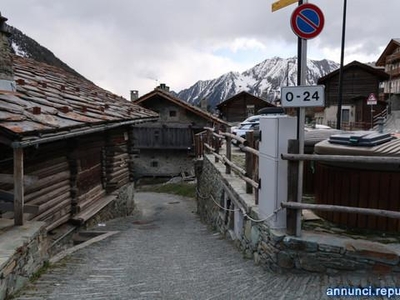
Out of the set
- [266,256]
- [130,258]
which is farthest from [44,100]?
[266,256]

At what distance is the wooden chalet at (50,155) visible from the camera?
5137mm

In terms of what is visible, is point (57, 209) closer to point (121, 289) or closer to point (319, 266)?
point (121, 289)

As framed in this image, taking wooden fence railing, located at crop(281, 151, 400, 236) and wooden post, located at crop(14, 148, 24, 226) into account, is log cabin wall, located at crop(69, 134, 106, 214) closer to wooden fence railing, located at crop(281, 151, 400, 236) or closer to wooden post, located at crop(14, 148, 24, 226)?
wooden post, located at crop(14, 148, 24, 226)

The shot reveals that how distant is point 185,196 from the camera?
21562 millimetres

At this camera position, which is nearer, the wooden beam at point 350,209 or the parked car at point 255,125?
the wooden beam at point 350,209

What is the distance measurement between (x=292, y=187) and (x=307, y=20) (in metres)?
2.02

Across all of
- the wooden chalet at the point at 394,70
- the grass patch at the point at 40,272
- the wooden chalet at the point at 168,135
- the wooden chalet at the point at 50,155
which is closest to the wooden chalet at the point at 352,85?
the wooden chalet at the point at 394,70

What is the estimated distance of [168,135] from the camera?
1128 inches

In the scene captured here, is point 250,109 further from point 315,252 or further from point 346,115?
point 315,252

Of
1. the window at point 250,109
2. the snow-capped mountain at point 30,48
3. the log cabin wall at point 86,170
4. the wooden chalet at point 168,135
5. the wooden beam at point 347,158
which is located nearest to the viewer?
the wooden beam at point 347,158

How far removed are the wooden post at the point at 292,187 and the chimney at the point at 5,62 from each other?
522 cm

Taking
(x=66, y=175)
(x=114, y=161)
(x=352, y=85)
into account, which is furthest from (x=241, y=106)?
(x=66, y=175)

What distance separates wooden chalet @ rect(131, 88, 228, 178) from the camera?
90.5 feet

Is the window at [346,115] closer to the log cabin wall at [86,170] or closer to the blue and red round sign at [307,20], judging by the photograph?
the log cabin wall at [86,170]
